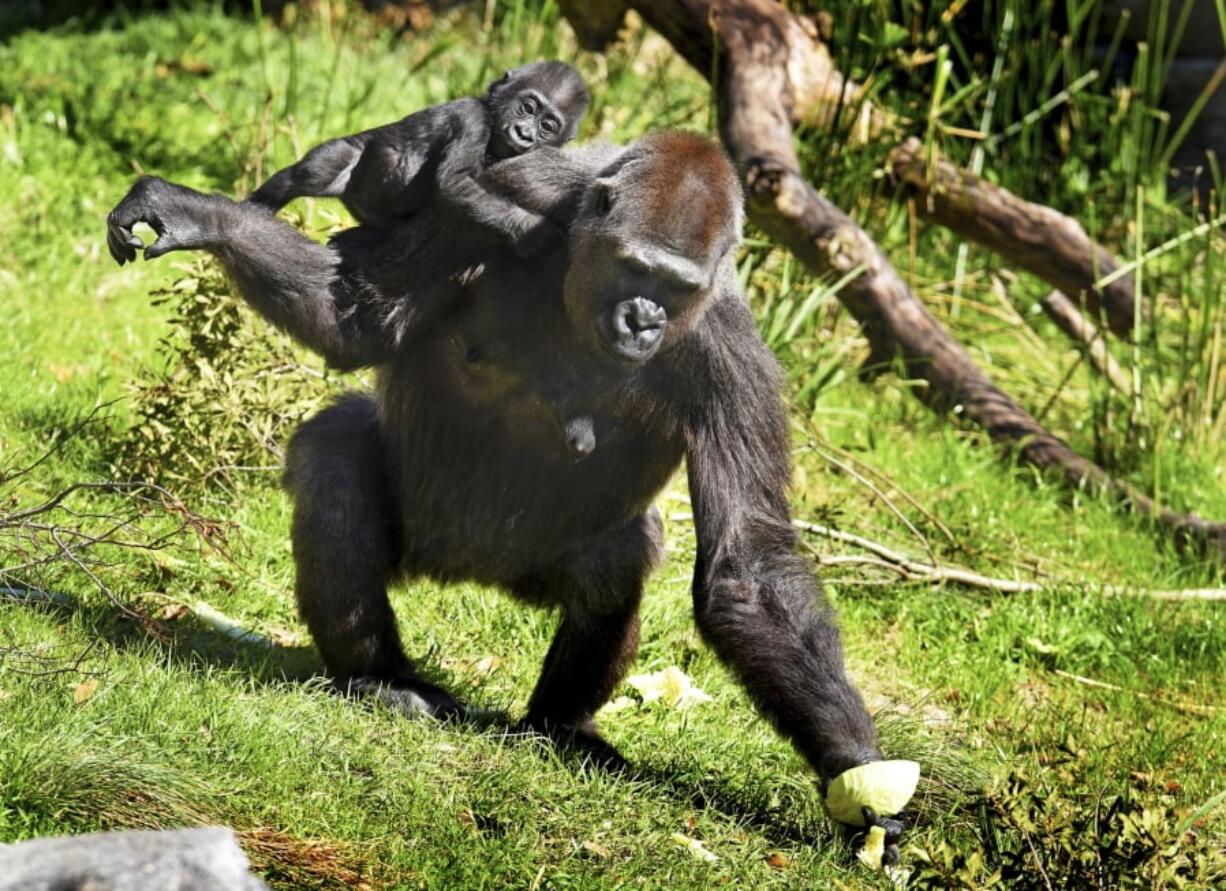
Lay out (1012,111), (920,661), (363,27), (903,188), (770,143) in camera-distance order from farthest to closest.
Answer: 1. (363,27)
2. (1012,111)
3. (903,188)
4. (770,143)
5. (920,661)

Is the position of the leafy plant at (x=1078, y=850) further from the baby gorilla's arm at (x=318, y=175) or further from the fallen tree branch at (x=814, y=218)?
the fallen tree branch at (x=814, y=218)

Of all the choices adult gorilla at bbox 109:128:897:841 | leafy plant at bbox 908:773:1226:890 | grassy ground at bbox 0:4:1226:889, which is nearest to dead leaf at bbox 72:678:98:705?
grassy ground at bbox 0:4:1226:889

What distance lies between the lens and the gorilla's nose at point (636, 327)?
3840 millimetres

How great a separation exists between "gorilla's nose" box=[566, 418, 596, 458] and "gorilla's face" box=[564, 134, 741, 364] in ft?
0.85

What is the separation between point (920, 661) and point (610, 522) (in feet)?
5.73

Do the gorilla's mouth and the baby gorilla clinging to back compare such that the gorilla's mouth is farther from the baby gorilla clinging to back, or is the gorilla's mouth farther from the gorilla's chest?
the gorilla's chest

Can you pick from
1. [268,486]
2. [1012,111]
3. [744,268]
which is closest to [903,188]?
[744,268]

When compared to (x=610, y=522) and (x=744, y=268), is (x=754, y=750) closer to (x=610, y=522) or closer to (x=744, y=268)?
(x=610, y=522)

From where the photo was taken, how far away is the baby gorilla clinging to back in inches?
167

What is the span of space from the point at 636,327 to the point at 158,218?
4.16 ft

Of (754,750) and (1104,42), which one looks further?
(1104,42)

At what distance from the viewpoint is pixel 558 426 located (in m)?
4.29

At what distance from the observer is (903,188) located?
305 inches

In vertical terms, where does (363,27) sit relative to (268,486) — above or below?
above
